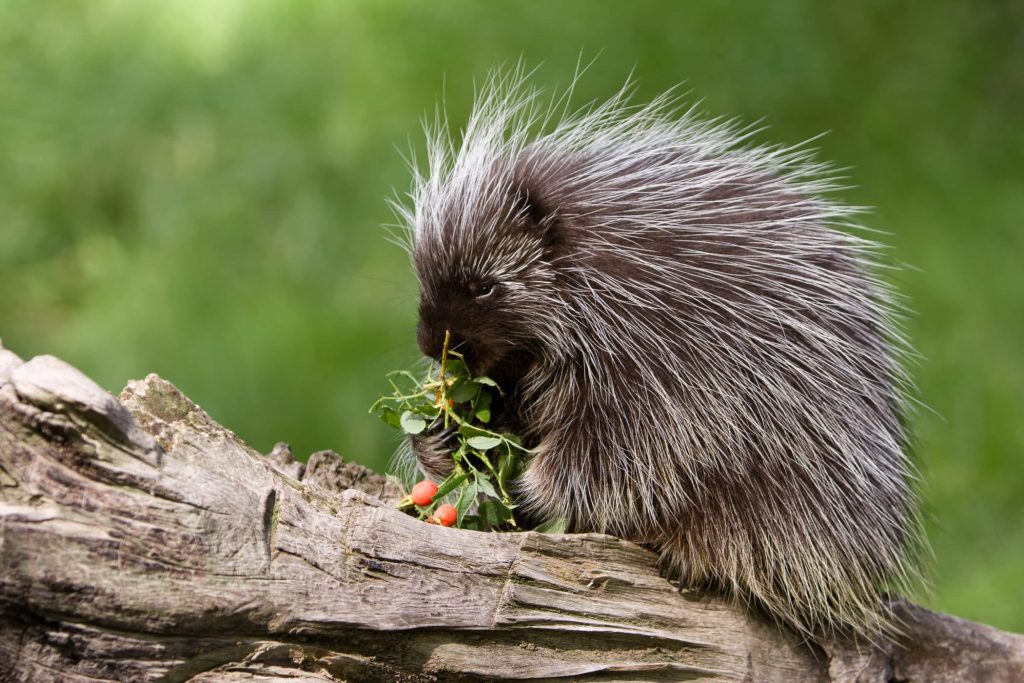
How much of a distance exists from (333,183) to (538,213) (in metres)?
3.08

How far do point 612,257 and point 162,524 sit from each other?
1.35m

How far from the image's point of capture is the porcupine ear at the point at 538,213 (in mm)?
2881

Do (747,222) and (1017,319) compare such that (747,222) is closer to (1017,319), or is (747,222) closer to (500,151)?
(500,151)

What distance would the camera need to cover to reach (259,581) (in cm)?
212

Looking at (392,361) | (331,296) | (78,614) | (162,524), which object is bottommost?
(78,614)

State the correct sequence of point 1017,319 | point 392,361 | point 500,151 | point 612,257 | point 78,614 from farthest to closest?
point 1017,319 < point 392,361 < point 500,151 < point 612,257 < point 78,614

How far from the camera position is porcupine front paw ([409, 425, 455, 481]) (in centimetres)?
306

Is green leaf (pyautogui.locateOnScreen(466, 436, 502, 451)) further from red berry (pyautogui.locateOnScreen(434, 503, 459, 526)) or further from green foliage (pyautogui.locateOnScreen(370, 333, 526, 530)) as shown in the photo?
red berry (pyautogui.locateOnScreen(434, 503, 459, 526))

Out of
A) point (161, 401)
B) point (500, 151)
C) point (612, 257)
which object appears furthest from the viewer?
point (500, 151)

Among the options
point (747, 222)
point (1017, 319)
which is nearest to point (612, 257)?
point (747, 222)

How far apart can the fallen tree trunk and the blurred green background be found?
2.63 meters

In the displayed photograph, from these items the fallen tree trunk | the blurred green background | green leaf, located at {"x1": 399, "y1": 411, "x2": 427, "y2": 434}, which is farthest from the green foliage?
the blurred green background

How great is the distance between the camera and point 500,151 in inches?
126

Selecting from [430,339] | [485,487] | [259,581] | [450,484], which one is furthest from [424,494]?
[259,581]
